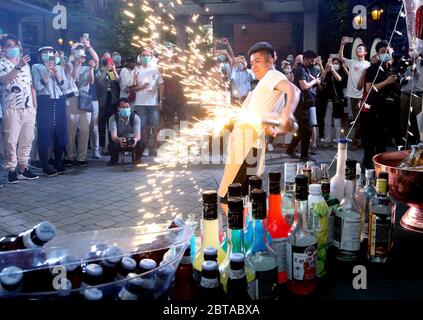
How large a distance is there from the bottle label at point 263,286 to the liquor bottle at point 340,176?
0.78 meters

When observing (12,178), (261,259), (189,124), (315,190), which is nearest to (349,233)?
(315,190)

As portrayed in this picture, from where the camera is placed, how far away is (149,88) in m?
8.88

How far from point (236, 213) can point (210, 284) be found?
229mm

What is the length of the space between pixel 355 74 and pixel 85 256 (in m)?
8.93

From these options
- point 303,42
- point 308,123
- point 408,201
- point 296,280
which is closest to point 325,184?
point 408,201

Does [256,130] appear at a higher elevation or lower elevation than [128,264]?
higher

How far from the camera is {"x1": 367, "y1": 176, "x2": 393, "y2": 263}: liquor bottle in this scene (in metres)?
1.65

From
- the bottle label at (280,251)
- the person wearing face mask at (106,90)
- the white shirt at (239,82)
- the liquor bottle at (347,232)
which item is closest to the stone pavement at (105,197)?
the person wearing face mask at (106,90)

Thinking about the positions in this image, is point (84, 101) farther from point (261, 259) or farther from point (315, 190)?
point (261, 259)

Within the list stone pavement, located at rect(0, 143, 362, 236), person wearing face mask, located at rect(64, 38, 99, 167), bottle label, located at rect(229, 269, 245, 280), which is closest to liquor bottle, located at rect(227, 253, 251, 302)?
bottle label, located at rect(229, 269, 245, 280)

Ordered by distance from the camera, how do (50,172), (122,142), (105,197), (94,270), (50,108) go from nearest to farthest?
(94,270), (105,197), (50,108), (50,172), (122,142)

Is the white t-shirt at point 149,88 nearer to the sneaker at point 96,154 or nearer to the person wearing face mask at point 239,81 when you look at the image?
the sneaker at point 96,154

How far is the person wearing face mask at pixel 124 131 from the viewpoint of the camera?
8016mm

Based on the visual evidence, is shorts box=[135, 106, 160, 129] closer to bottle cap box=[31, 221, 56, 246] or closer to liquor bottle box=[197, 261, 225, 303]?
bottle cap box=[31, 221, 56, 246]
